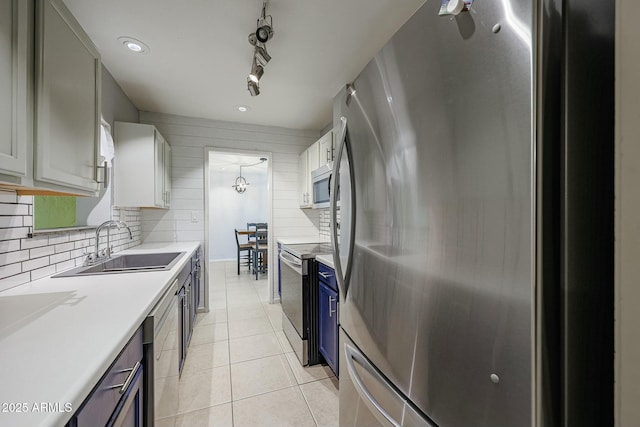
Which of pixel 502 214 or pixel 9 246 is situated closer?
pixel 502 214

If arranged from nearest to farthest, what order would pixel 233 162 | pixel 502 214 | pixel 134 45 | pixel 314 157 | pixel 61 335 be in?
pixel 502 214 → pixel 61 335 → pixel 134 45 → pixel 314 157 → pixel 233 162

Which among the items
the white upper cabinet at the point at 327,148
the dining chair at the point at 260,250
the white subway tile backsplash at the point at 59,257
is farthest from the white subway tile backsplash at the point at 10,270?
the dining chair at the point at 260,250

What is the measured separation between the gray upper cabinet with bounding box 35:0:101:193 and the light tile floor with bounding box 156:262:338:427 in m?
1.16

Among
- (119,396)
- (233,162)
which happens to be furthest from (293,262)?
(233,162)

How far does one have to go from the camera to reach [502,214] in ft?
1.63

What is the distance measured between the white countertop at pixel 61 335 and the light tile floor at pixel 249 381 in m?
0.62

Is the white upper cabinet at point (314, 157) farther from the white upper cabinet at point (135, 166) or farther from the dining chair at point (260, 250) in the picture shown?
the dining chair at point (260, 250)

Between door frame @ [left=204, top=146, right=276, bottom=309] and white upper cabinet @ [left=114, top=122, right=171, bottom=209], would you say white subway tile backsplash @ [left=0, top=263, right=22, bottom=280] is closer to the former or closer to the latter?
white upper cabinet @ [left=114, top=122, right=171, bottom=209]

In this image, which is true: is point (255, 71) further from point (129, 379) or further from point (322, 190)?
point (129, 379)

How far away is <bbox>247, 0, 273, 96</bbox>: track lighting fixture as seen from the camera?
60.2 inches

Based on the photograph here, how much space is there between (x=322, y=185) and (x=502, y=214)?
237cm

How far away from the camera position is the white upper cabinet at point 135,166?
2.37 metres

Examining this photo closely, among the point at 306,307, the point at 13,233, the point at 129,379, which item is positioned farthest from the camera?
the point at 306,307

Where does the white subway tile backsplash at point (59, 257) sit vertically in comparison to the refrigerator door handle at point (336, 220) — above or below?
below
